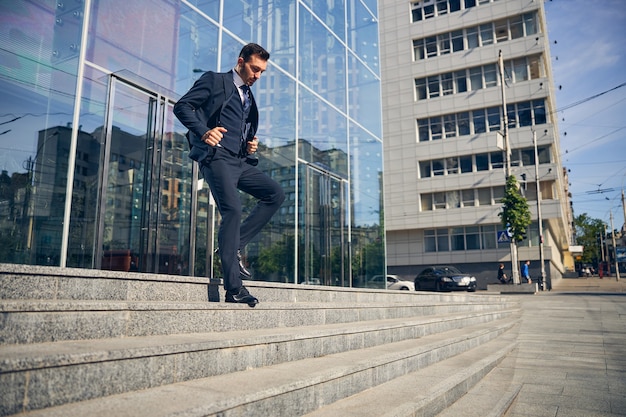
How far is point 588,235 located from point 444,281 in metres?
78.7

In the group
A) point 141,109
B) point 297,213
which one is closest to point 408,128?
point 297,213

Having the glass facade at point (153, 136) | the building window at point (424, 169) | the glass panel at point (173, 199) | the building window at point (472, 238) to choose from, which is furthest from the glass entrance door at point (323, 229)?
the building window at point (424, 169)

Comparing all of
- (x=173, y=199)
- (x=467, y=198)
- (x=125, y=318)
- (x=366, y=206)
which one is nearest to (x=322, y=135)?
(x=366, y=206)

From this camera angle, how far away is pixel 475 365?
14.4 feet

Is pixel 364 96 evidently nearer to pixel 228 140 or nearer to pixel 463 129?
pixel 228 140

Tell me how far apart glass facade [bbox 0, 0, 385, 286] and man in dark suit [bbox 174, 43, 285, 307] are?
2592 mm

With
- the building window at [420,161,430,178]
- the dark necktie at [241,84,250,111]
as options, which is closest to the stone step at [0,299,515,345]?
the dark necktie at [241,84,250,111]

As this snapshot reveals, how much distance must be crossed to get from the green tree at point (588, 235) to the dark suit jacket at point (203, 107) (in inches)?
3650

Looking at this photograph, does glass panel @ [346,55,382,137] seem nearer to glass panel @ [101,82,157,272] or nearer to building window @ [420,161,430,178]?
glass panel @ [101,82,157,272]

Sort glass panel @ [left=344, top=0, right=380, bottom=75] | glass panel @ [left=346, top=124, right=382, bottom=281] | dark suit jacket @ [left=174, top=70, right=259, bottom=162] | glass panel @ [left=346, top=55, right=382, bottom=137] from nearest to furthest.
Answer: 1. dark suit jacket @ [left=174, top=70, right=259, bottom=162]
2. glass panel @ [left=346, top=124, right=382, bottom=281]
3. glass panel @ [left=346, top=55, right=382, bottom=137]
4. glass panel @ [left=344, top=0, right=380, bottom=75]

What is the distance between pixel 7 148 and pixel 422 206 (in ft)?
116

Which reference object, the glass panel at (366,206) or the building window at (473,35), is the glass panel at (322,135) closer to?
the glass panel at (366,206)

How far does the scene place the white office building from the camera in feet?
111

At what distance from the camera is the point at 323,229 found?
10.8 meters
